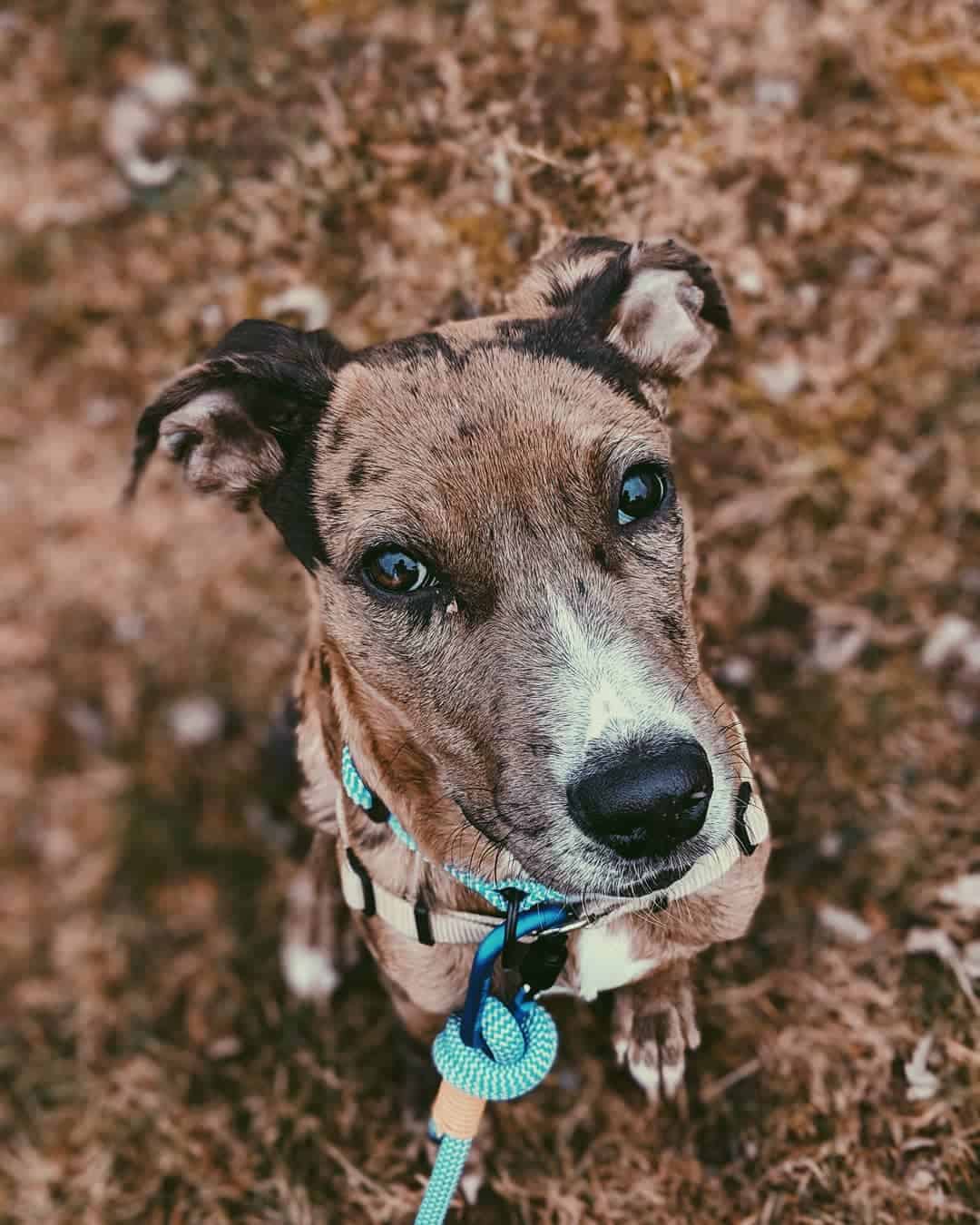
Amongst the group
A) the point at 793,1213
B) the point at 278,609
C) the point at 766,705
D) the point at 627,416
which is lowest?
the point at 793,1213

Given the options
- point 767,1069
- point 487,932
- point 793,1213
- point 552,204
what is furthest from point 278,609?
point 793,1213

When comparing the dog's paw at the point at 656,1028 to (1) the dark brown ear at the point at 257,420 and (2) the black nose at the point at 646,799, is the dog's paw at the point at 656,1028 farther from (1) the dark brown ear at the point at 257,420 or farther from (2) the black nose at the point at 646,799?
(1) the dark brown ear at the point at 257,420

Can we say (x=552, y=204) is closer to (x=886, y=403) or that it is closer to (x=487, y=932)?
(x=886, y=403)

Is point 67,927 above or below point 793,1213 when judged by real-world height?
below

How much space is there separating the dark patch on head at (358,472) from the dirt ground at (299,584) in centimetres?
178

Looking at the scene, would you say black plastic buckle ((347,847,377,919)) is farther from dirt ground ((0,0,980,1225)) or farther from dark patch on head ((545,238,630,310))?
dark patch on head ((545,238,630,310))

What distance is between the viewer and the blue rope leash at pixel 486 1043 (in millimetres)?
2904

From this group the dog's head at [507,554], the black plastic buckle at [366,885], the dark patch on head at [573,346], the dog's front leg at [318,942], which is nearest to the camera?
the dog's head at [507,554]

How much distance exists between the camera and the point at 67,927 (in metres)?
5.21

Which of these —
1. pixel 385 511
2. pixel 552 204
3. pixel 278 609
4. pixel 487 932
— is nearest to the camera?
pixel 385 511

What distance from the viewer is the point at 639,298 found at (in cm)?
322

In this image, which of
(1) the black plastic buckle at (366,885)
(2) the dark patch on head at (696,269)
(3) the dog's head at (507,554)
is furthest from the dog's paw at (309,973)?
(2) the dark patch on head at (696,269)

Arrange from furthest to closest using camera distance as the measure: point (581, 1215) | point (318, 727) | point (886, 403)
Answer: point (886, 403), point (581, 1215), point (318, 727)

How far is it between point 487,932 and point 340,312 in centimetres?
316
